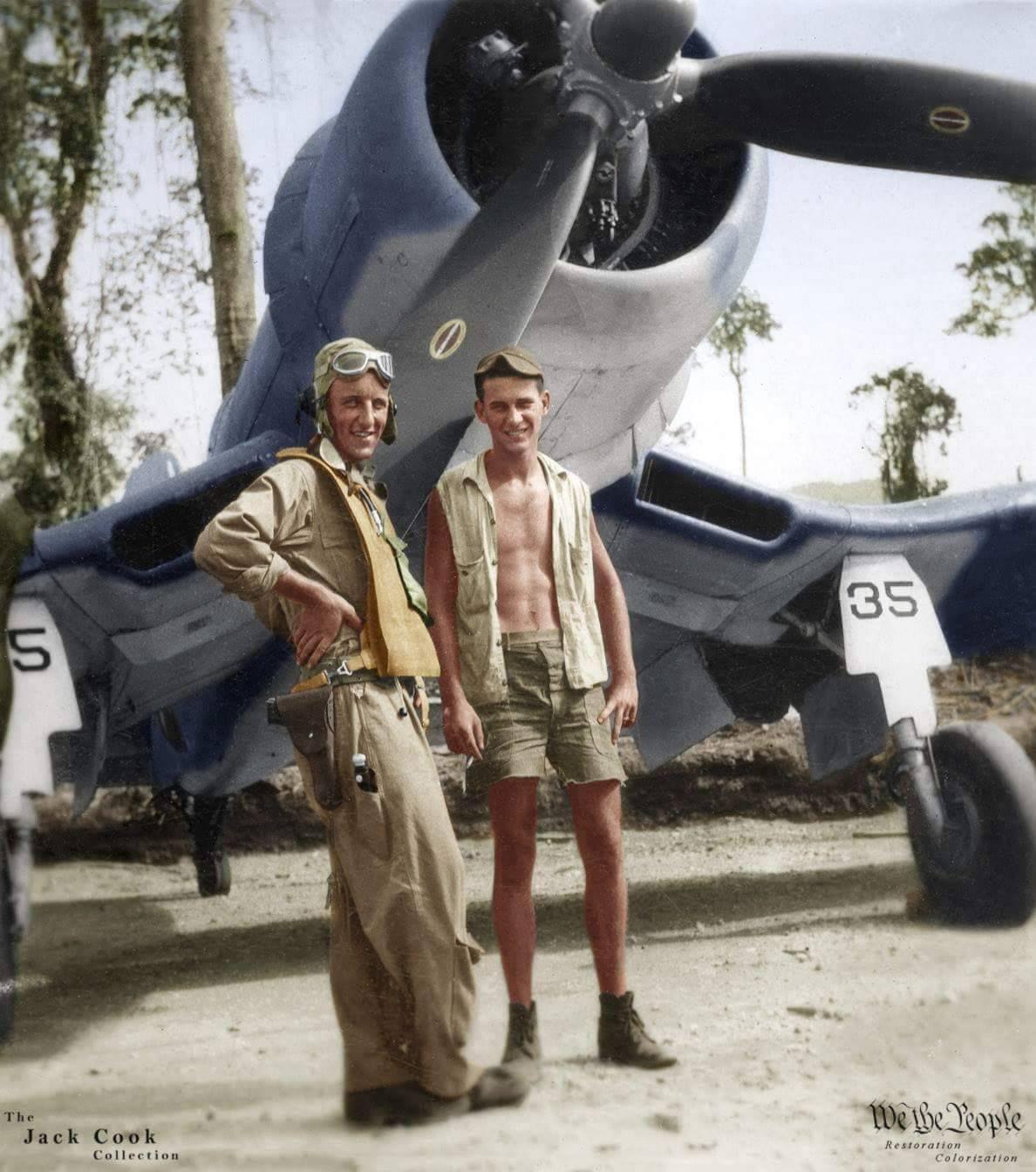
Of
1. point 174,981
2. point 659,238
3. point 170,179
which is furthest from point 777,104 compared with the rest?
point 174,981

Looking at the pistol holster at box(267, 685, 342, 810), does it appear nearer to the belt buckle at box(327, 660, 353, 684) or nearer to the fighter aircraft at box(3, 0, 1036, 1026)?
the belt buckle at box(327, 660, 353, 684)

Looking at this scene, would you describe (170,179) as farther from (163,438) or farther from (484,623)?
(484,623)

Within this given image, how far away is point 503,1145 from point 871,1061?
915 mm

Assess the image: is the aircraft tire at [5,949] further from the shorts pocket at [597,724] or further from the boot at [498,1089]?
the shorts pocket at [597,724]

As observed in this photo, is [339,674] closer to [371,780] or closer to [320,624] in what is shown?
[320,624]

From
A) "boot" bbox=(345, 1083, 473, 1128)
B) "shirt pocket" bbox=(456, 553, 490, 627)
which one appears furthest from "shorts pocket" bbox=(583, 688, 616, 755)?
"boot" bbox=(345, 1083, 473, 1128)

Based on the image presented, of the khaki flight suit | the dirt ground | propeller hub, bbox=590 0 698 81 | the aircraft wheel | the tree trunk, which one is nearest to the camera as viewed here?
the khaki flight suit

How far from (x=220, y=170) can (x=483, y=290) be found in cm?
82

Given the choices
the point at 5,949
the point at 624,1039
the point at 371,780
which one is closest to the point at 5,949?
the point at 5,949

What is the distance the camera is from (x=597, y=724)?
262cm

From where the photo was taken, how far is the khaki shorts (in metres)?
2.60

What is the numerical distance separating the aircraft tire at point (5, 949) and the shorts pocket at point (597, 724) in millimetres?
1378

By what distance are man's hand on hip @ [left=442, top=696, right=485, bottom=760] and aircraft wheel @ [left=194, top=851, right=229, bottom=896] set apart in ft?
3.61

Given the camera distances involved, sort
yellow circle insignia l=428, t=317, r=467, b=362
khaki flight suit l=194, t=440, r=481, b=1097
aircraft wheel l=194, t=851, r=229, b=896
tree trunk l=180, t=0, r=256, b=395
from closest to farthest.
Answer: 1. khaki flight suit l=194, t=440, r=481, b=1097
2. yellow circle insignia l=428, t=317, r=467, b=362
3. tree trunk l=180, t=0, r=256, b=395
4. aircraft wheel l=194, t=851, r=229, b=896
